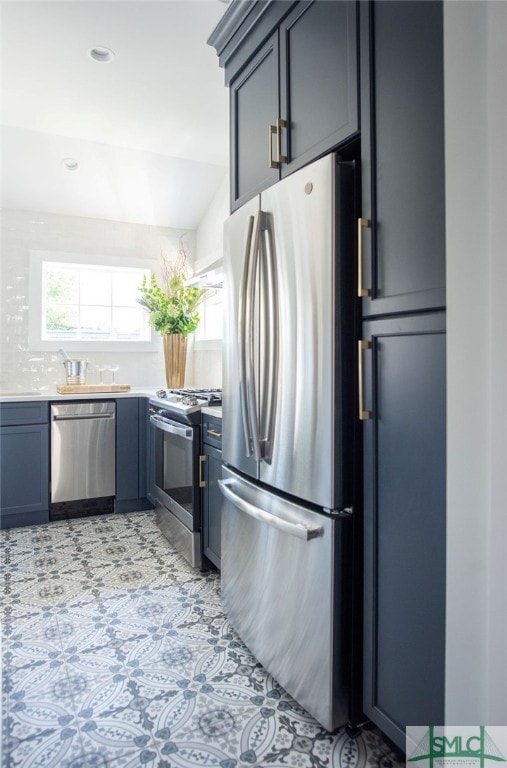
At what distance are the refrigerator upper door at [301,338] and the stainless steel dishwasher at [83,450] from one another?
2150mm

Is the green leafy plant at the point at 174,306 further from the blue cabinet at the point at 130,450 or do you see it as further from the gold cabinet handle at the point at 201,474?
the gold cabinet handle at the point at 201,474

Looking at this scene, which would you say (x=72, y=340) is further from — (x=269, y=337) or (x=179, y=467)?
(x=269, y=337)

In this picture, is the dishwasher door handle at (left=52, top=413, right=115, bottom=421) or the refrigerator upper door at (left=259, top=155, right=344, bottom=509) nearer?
the refrigerator upper door at (left=259, top=155, right=344, bottom=509)

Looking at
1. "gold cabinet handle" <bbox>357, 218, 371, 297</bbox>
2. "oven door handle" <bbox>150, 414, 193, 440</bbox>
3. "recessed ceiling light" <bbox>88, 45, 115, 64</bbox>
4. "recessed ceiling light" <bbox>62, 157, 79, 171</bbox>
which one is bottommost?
"oven door handle" <bbox>150, 414, 193, 440</bbox>

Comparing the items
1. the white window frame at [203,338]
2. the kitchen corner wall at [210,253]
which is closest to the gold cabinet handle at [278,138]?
the kitchen corner wall at [210,253]

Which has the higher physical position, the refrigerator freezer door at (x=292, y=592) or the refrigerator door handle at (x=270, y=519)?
the refrigerator door handle at (x=270, y=519)

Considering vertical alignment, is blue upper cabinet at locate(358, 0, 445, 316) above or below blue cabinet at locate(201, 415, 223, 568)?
above

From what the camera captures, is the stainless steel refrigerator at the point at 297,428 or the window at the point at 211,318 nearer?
the stainless steel refrigerator at the point at 297,428

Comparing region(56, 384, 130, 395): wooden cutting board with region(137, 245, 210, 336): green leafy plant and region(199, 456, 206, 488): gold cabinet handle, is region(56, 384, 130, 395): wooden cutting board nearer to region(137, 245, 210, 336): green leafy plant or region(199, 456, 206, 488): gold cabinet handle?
region(137, 245, 210, 336): green leafy plant

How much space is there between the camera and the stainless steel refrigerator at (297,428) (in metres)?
1.42

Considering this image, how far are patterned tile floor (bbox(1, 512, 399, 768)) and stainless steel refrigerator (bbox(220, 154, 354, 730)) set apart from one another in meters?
0.12

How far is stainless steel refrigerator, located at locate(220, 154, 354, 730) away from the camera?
1.42 m

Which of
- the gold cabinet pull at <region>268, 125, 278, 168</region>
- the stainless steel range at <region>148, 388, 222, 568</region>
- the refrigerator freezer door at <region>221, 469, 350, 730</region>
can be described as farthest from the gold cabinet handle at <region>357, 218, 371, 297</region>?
the stainless steel range at <region>148, 388, 222, 568</region>

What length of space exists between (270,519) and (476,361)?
0.92 m
